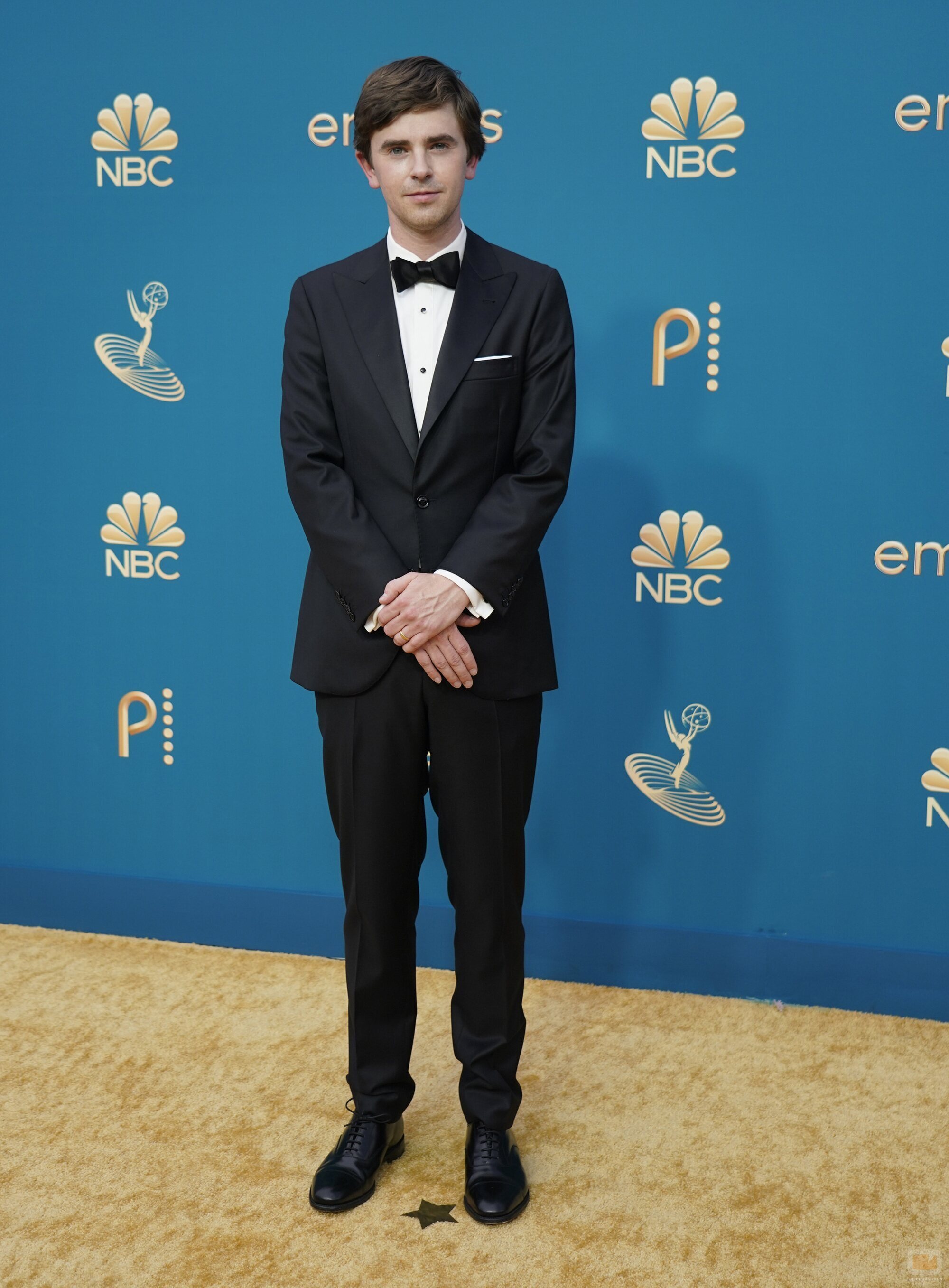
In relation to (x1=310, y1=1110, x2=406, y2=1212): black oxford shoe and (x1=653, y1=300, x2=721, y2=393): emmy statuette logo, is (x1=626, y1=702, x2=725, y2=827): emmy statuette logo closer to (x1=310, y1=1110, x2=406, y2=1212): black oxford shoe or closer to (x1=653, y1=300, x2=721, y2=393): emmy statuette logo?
(x1=653, y1=300, x2=721, y2=393): emmy statuette logo

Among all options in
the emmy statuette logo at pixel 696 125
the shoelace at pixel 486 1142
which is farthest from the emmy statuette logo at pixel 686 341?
the shoelace at pixel 486 1142

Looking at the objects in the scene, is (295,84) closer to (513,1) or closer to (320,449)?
(513,1)

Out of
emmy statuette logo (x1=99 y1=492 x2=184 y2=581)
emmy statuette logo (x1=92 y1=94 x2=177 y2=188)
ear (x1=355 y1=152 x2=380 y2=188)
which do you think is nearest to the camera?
ear (x1=355 y1=152 x2=380 y2=188)

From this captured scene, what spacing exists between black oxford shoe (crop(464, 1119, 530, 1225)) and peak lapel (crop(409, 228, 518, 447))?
111 cm

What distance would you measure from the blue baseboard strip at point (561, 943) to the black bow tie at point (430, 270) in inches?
58.7

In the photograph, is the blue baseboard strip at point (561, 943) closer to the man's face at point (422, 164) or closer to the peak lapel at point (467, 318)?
the peak lapel at point (467, 318)

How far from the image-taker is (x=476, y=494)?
1708mm

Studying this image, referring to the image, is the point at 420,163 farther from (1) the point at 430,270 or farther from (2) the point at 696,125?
(2) the point at 696,125

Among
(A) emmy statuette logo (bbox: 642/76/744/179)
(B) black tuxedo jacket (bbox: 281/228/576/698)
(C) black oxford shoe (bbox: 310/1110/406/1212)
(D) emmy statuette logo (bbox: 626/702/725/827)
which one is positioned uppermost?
(A) emmy statuette logo (bbox: 642/76/744/179)

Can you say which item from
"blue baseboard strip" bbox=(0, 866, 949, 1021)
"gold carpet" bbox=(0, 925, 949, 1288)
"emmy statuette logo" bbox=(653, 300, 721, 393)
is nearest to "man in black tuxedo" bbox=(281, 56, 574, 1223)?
"gold carpet" bbox=(0, 925, 949, 1288)

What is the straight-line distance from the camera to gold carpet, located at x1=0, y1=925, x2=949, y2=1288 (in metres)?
1.62

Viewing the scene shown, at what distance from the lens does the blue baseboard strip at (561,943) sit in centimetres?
242

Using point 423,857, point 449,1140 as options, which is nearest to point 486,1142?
point 449,1140

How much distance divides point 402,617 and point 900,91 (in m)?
1.53
